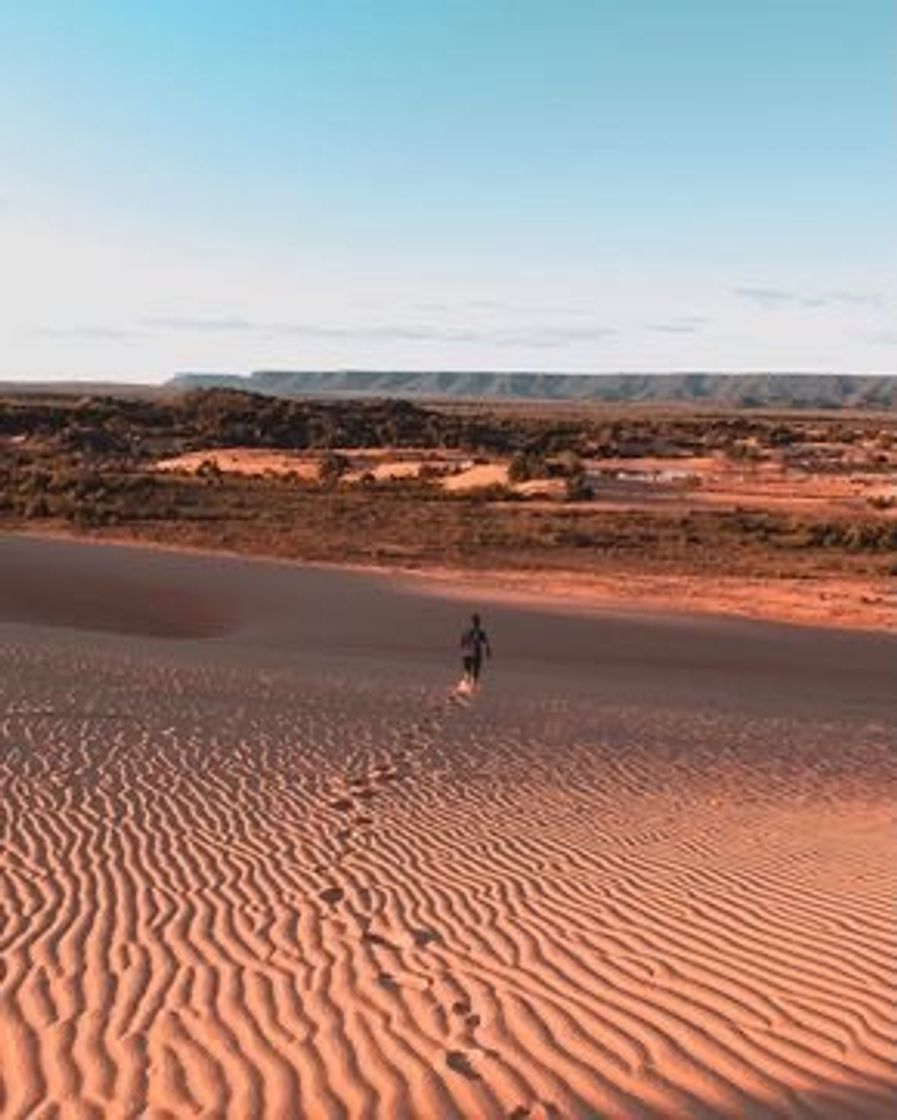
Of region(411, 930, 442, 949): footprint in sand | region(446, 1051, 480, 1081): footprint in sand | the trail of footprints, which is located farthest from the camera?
region(411, 930, 442, 949): footprint in sand

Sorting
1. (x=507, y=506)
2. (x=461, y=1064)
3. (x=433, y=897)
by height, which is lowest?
(x=507, y=506)

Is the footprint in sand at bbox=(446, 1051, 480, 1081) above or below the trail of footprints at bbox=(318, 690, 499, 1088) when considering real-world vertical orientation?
above

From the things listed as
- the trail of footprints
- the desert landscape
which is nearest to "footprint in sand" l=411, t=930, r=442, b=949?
the trail of footprints

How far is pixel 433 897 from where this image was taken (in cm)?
927

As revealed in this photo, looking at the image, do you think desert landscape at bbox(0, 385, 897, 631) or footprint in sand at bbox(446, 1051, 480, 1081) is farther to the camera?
desert landscape at bbox(0, 385, 897, 631)

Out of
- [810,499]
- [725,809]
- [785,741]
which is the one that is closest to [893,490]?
[810,499]

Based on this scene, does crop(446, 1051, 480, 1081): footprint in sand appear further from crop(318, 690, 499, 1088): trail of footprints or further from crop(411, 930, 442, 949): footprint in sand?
crop(411, 930, 442, 949): footprint in sand

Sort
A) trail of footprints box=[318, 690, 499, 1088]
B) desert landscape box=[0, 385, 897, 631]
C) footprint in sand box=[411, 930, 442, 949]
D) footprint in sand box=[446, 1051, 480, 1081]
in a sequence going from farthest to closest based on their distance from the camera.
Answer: desert landscape box=[0, 385, 897, 631]
footprint in sand box=[411, 930, 442, 949]
trail of footprints box=[318, 690, 499, 1088]
footprint in sand box=[446, 1051, 480, 1081]

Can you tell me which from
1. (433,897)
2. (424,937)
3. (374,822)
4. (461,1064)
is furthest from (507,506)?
(461,1064)

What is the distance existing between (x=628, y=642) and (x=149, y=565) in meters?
12.6

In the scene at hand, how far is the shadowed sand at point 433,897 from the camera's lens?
6211 millimetres

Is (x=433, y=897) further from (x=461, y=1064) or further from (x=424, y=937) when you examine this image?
(x=461, y=1064)

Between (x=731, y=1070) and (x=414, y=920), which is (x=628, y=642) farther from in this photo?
(x=731, y=1070)

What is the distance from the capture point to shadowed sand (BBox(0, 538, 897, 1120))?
6.21 metres
